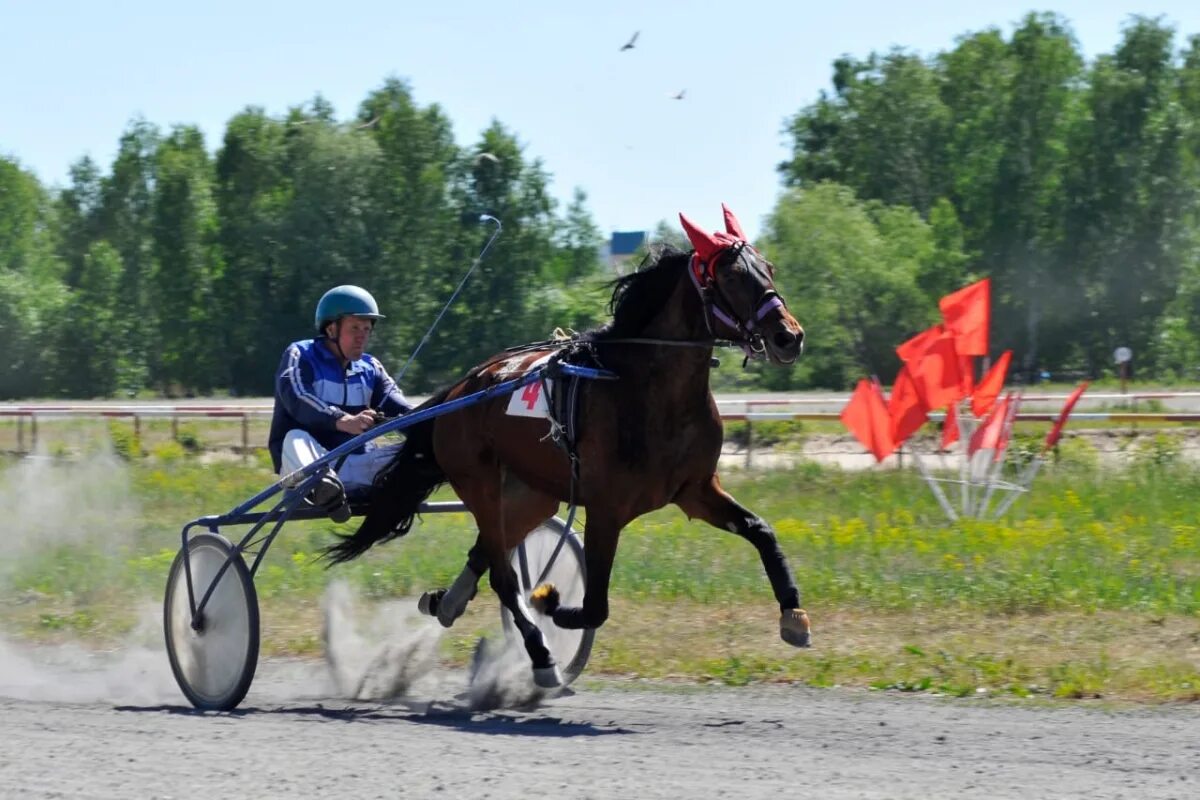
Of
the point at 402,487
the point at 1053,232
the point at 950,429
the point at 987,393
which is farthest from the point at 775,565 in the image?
the point at 1053,232

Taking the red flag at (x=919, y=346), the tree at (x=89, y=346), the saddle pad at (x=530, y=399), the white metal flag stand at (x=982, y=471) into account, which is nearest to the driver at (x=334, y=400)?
the saddle pad at (x=530, y=399)

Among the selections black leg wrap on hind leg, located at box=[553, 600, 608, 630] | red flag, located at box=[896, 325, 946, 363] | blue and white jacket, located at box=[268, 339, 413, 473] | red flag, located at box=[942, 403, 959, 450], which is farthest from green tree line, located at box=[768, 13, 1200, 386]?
black leg wrap on hind leg, located at box=[553, 600, 608, 630]

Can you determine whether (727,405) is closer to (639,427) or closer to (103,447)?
(103,447)

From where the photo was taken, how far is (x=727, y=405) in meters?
27.2

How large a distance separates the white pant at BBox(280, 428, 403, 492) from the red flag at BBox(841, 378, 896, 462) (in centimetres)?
661

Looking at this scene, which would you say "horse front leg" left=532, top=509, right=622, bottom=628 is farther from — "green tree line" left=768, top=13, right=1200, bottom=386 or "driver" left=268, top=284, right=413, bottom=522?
"green tree line" left=768, top=13, right=1200, bottom=386

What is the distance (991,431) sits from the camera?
13.2 metres

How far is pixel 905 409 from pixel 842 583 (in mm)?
3981

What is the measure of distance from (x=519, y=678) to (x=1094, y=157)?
138 ft

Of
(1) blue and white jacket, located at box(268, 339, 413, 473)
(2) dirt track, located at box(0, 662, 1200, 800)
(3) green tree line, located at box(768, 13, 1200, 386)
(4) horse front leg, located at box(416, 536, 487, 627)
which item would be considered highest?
(3) green tree line, located at box(768, 13, 1200, 386)

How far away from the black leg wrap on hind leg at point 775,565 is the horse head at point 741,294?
0.88m

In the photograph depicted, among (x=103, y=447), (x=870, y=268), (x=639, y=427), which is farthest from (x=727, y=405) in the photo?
(x=639, y=427)

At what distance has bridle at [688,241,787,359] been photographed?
6.12m

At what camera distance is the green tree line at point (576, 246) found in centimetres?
4434
